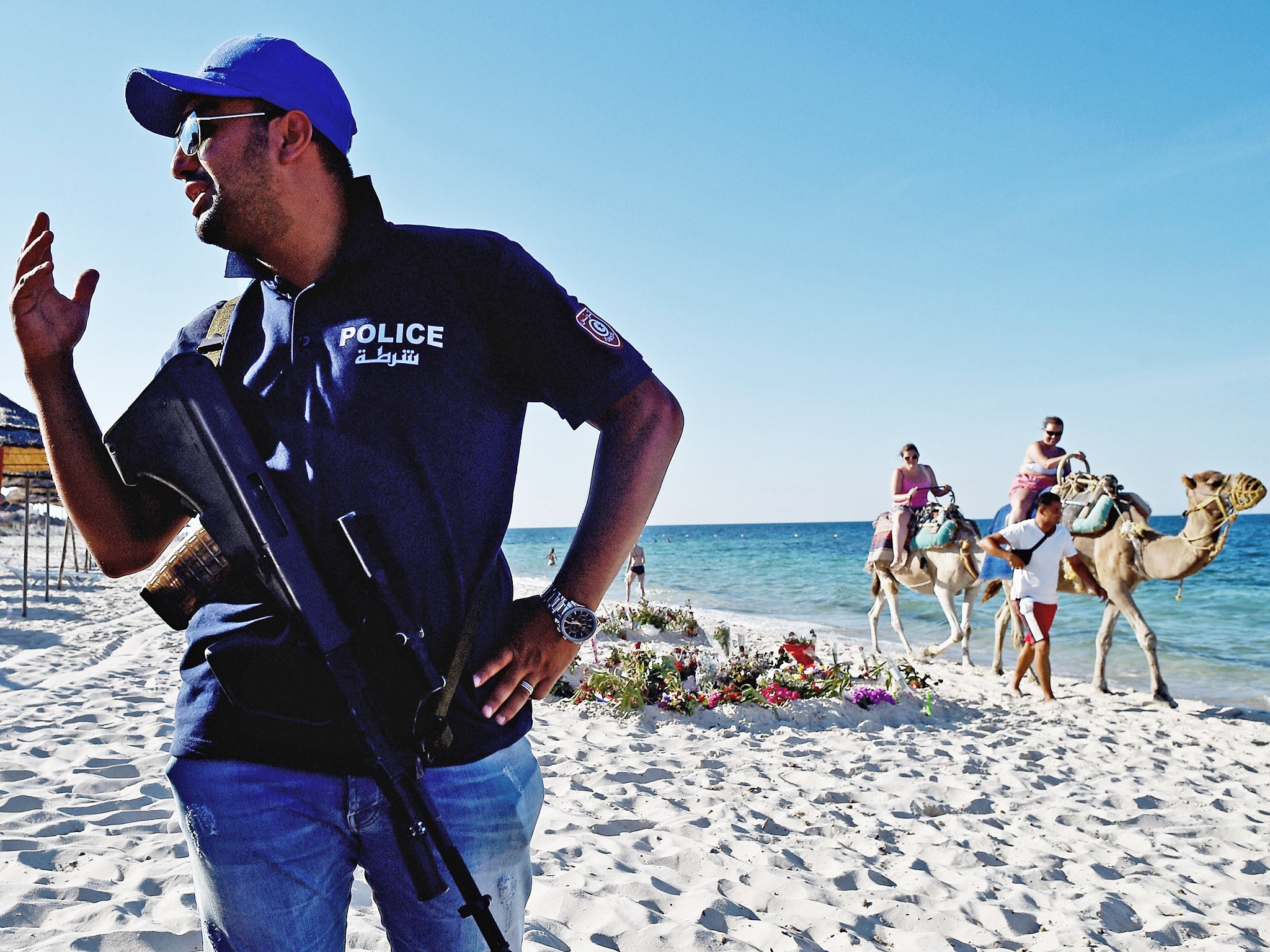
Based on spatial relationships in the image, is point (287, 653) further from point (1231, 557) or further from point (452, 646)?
point (1231, 557)

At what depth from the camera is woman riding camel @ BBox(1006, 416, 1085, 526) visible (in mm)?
10875

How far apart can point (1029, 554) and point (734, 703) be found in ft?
11.8

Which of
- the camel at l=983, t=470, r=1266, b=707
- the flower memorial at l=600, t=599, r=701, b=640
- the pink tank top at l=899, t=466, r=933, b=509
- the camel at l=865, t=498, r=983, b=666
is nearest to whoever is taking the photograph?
the camel at l=983, t=470, r=1266, b=707

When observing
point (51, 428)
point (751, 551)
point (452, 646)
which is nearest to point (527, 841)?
point (452, 646)

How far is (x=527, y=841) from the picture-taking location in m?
1.55

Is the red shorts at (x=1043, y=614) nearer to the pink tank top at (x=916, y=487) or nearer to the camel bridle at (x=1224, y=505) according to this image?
the camel bridle at (x=1224, y=505)

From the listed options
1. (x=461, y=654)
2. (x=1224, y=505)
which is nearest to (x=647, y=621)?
(x=1224, y=505)

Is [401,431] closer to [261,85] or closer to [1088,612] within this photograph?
[261,85]

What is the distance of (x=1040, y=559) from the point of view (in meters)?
8.89

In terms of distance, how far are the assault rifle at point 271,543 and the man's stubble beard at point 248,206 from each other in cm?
24

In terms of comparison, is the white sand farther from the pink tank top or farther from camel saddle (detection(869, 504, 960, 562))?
the pink tank top

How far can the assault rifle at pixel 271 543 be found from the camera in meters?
1.34

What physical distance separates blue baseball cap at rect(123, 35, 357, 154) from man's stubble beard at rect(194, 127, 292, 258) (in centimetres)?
8

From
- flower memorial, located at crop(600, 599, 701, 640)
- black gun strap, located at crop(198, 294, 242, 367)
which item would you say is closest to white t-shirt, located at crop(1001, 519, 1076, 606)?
flower memorial, located at crop(600, 599, 701, 640)
